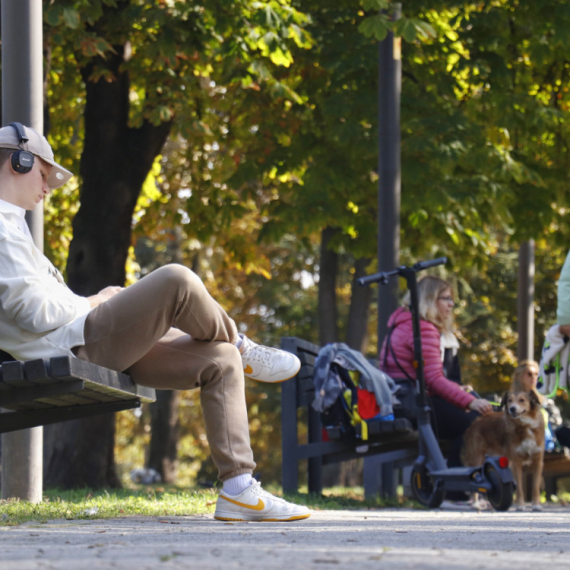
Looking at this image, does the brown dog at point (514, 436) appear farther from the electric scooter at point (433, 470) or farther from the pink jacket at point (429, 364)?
the electric scooter at point (433, 470)

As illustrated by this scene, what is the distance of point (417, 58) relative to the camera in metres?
11.0

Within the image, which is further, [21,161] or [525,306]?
[525,306]

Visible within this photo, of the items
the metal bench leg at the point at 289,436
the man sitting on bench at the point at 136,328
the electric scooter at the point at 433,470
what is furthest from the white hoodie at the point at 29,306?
the metal bench leg at the point at 289,436

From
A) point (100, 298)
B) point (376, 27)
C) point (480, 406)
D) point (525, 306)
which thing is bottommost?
point (480, 406)

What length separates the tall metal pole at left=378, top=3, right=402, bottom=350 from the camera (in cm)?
877

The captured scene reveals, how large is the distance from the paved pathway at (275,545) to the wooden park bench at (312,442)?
2511 mm

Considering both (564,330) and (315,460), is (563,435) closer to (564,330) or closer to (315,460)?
(315,460)

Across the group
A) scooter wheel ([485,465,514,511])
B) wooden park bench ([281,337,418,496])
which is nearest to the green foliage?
wooden park bench ([281,337,418,496])

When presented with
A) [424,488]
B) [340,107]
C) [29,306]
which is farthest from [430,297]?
[29,306]

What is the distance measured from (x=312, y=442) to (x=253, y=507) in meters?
3.38

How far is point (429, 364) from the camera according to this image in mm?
7340

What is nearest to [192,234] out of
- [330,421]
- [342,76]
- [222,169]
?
[222,169]

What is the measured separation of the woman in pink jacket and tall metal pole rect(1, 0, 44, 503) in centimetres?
279

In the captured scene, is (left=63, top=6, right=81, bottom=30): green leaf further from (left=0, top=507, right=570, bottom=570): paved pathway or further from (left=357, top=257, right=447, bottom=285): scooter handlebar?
(left=0, top=507, right=570, bottom=570): paved pathway
